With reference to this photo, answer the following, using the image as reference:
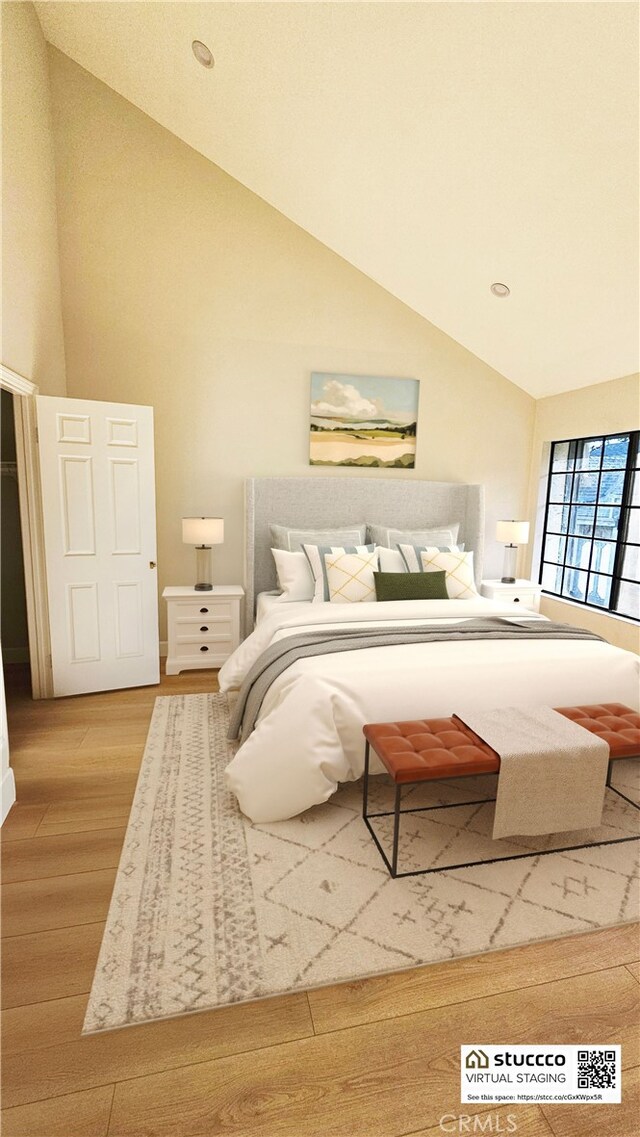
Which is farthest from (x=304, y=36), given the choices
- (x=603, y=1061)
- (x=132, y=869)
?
(x=603, y=1061)

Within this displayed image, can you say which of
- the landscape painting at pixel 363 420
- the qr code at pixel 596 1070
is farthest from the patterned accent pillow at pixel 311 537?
the qr code at pixel 596 1070

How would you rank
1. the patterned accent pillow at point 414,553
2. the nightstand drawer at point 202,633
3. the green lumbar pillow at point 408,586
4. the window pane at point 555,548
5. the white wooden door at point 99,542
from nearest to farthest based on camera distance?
the white wooden door at point 99,542 → the green lumbar pillow at point 408,586 → the patterned accent pillow at point 414,553 → the nightstand drawer at point 202,633 → the window pane at point 555,548

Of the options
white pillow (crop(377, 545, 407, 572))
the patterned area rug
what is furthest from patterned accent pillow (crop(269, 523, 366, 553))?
the patterned area rug

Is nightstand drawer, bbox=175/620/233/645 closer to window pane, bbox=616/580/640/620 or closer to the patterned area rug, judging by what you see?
the patterned area rug

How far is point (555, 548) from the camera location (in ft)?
15.8

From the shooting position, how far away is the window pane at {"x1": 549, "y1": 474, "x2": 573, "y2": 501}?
4656mm

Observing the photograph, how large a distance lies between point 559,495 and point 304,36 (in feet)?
11.9

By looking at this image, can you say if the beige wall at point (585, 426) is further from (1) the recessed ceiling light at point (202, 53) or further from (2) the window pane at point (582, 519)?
(1) the recessed ceiling light at point (202, 53)

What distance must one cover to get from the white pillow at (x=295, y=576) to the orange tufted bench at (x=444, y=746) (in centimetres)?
161

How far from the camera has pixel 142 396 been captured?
158 inches

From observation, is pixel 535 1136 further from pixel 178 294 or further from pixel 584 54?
pixel 178 294

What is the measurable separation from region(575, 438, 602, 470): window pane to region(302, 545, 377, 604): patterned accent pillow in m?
2.05

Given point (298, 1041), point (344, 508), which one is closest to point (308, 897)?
point (298, 1041)

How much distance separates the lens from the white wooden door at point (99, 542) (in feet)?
10.8
